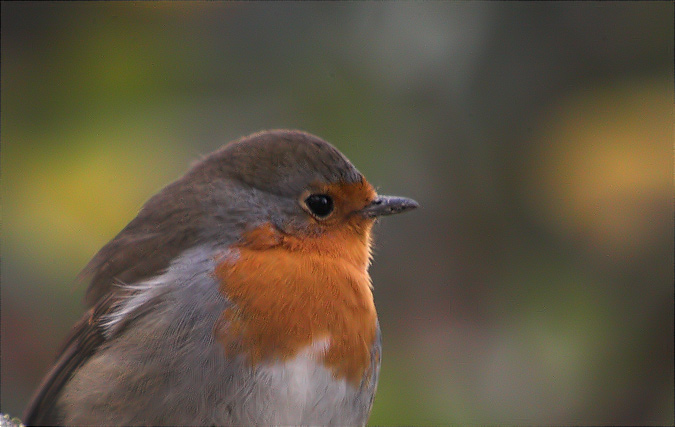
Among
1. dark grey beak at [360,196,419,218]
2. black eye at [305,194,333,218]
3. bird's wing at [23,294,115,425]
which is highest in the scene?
black eye at [305,194,333,218]

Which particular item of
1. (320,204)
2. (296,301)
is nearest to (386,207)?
(320,204)

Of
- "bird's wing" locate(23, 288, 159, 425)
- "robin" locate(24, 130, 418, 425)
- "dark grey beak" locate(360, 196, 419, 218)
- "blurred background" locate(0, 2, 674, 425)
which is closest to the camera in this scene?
"robin" locate(24, 130, 418, 425)

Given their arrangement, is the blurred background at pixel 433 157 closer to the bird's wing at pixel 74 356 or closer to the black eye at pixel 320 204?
the bird's wing at pixel 74 356

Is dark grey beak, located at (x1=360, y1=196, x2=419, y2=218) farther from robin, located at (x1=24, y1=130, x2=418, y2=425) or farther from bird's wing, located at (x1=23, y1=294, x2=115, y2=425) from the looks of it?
bird's wing, located at (x1=23, y1=294, x2=115, y2=425)

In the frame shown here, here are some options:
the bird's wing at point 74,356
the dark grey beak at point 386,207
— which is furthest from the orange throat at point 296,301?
the bird's wing at point 74,356

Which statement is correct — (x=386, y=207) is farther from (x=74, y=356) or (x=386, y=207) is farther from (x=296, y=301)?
(x=74, y=356)

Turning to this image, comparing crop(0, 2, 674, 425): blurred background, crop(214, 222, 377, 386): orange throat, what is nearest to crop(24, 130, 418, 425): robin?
crop(214, 222, 377, 386): orange throat

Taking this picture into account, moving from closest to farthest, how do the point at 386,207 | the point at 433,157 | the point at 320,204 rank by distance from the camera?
the point at 320,204 < the point at 386,207 < the point at 433,157
